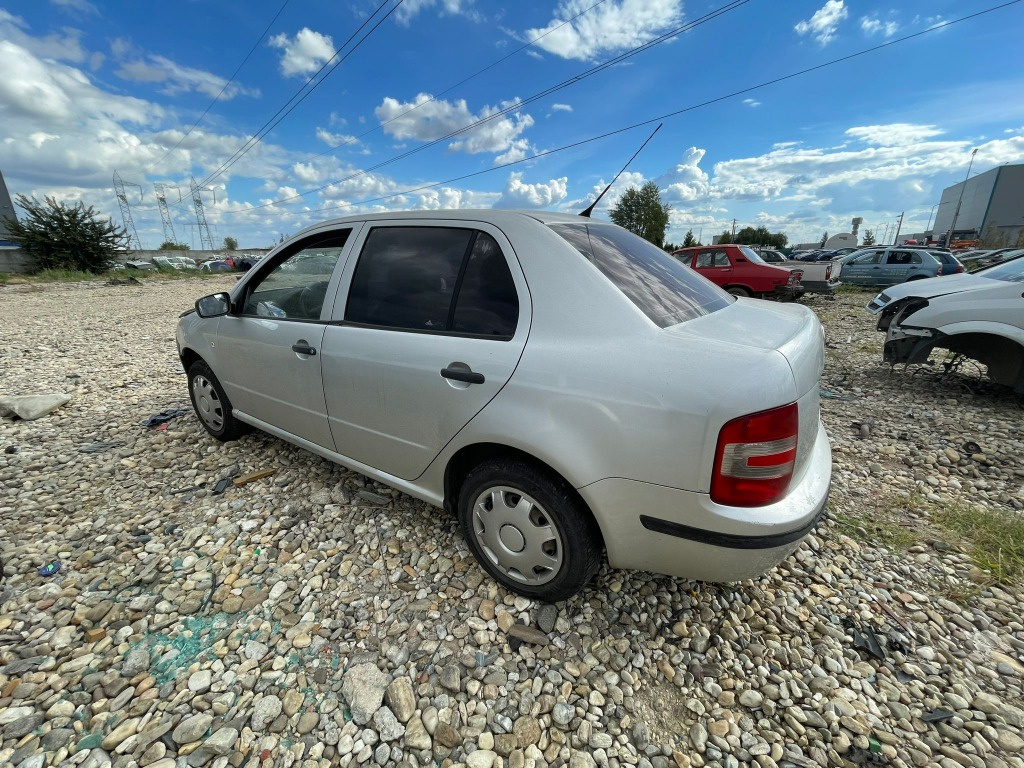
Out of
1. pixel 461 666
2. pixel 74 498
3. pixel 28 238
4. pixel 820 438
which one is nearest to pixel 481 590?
pixel 461 666

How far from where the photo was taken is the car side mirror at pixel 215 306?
291 centimetres

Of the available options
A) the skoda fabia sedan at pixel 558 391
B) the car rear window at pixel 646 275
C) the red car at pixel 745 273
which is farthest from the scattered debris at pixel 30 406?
the red car at pixel 745 273

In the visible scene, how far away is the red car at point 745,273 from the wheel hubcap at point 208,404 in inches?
368

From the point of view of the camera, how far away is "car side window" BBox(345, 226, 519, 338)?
6.06 ft

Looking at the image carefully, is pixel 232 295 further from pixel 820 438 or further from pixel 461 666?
pixel 820 438

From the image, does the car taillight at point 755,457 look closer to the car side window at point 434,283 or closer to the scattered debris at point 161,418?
the car side window at point 434,283

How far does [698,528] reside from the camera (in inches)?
58.3

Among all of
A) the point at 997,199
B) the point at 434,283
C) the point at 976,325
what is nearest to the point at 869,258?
the point at 976,325

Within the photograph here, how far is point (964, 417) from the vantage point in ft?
12.8

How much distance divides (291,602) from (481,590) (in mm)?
880

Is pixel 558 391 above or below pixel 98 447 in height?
above

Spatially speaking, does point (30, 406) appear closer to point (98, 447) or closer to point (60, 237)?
point (98, 447)

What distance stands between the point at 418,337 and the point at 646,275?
1062 millimetres

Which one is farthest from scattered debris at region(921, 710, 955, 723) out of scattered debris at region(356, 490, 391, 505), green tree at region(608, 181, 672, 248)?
green tree at region(608, 181, 672, 248)
